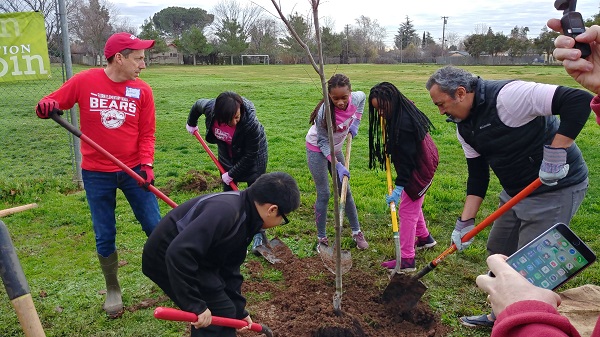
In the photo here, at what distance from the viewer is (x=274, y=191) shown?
2516 mm

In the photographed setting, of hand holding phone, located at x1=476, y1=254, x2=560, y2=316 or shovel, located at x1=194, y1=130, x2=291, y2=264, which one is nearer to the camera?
hand holding phone, located at x1=476, y1=254, x2=560, y2=316

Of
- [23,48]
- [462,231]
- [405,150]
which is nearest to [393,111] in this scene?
[405,150]

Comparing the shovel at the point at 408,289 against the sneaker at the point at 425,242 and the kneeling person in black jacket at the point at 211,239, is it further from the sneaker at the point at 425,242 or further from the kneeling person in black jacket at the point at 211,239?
the kneeling person in black jacket at the point at 211,239

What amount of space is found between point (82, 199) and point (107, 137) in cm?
313

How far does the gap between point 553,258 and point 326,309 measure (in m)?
2.24

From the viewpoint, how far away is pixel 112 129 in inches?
146

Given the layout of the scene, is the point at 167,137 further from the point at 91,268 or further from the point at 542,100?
the point at 542,100

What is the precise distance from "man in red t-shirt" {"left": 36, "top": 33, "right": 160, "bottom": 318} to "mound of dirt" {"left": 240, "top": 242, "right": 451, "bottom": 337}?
43.8 inches

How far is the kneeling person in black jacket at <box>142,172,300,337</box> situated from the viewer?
245 centimetres

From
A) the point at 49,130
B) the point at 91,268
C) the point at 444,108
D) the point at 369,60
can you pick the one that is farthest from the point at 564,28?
the point at 369,60

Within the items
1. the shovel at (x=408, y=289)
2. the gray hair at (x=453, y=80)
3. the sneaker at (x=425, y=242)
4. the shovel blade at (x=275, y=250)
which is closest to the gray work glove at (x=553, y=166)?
the gray hair at (x=453, y=80)

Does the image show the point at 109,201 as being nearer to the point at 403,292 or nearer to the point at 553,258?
the point at 403,292

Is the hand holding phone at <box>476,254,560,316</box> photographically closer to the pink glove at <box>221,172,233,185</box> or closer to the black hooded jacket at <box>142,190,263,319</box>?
the black hooded jacket at <box>142,190,263,319</box>

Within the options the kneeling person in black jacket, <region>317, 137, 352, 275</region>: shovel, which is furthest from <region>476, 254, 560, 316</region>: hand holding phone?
<region>317, 137, 352, 275</region>: shovel
